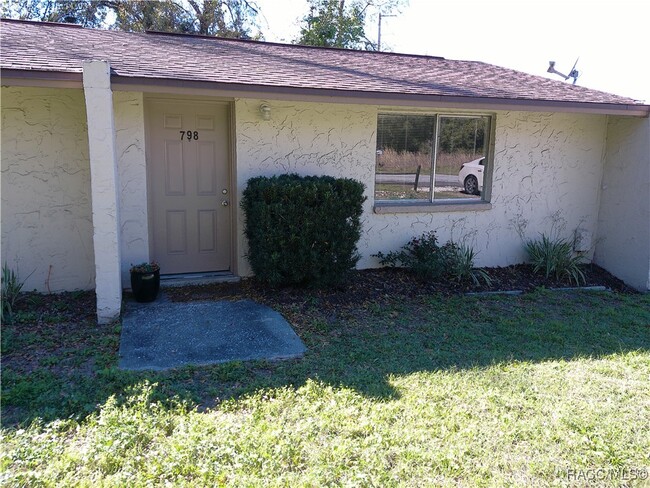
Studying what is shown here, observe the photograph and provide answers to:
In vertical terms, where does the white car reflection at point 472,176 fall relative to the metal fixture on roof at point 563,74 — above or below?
below

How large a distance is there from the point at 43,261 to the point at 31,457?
12.6 ft

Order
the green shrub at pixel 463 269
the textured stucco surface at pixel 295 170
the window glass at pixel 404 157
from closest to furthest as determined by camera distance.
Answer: the textured stucco surface at pixel 295 170 → the green shrub at pixel 463 269 → the window glass at pixel 404 157

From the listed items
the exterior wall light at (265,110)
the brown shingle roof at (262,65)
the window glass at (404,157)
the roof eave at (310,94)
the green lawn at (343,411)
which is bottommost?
the green lawn at (343,411)

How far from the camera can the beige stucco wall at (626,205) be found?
25.4 ft

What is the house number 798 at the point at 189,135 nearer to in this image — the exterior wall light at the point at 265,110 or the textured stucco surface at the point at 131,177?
the textured stucco surface at the point at 131,177

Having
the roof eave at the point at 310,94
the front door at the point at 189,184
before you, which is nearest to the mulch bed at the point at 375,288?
the front door at the point at 189,184

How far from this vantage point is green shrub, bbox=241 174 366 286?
6055mm

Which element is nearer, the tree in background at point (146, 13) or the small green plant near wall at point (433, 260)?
the small green plant near wall at point (433, 260)

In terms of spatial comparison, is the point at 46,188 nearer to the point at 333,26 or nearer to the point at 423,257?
the point at 423,257

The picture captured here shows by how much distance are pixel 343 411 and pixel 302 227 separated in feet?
9.29

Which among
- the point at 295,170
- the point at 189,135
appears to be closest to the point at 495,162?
the point at 295,170

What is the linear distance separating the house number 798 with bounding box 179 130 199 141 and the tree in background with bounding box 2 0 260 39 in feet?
53.7

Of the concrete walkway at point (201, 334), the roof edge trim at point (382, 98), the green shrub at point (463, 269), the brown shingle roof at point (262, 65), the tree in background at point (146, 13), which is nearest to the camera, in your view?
the concrete walkway at point (201, 334)

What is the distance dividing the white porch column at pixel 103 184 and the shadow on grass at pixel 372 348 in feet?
1.24
